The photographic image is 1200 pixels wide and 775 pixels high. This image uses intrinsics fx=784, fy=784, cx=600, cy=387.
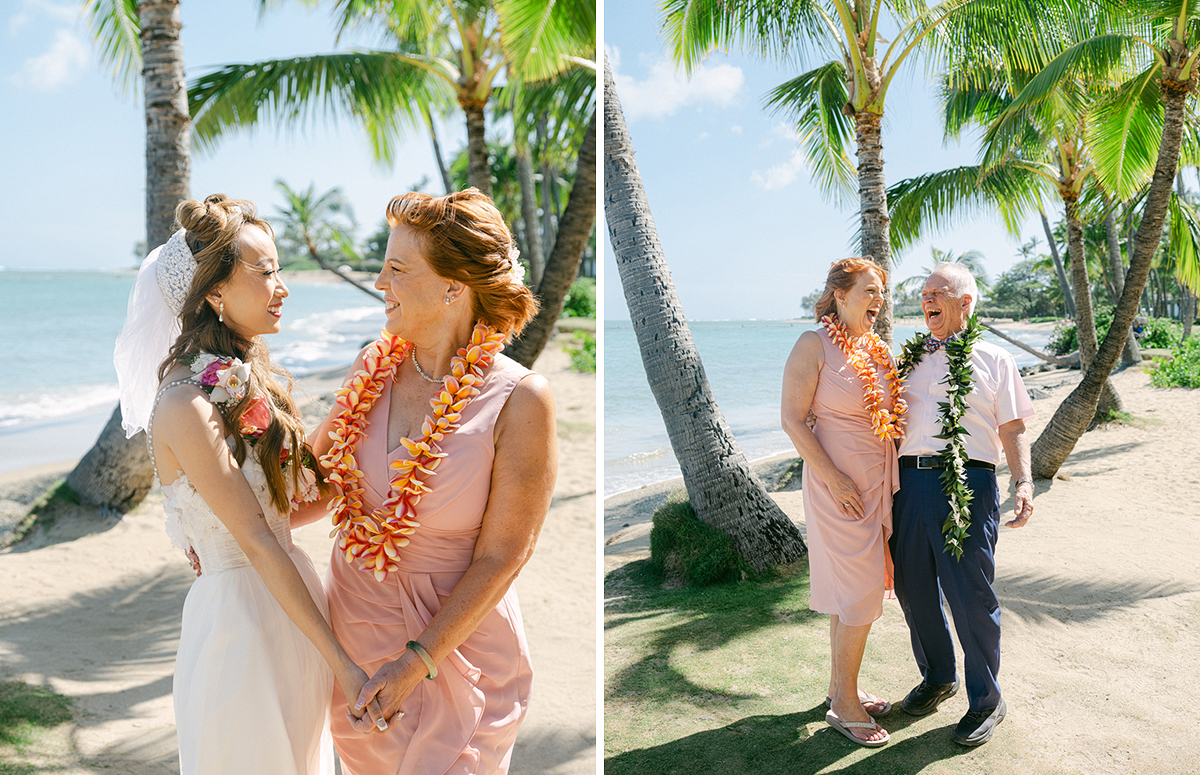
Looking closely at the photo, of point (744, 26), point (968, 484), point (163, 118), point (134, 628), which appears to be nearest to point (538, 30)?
point (744, 26)

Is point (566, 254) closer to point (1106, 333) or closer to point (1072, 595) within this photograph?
point (1072, 595)

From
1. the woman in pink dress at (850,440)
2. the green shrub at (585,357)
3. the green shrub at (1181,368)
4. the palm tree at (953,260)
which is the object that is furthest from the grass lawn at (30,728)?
the green shrub at (585,357)

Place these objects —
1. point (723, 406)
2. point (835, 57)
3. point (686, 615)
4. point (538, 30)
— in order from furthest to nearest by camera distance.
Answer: point (723, 406)
point (538, 30)
point (835, 57)
point (686, 615)

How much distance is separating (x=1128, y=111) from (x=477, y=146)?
19.9 ft

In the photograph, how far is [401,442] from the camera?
1977 millimetres

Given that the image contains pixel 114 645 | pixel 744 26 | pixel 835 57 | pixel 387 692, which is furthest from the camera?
pixel 744 26

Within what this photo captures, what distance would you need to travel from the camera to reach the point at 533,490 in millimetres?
1907

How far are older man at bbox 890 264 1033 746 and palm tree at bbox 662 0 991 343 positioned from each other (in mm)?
1457

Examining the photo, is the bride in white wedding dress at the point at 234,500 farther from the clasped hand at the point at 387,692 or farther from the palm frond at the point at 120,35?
the palm frond at the point at 120,35

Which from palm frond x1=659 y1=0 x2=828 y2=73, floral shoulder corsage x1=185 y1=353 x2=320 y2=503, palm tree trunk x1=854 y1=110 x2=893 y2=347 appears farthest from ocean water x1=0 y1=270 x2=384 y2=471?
floral shoulder corsage x1=185 y1=353 x2=320 y2=503

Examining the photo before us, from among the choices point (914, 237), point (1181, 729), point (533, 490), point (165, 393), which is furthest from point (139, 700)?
point (914, 237)

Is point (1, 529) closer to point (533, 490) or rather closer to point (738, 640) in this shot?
point (738, 640)

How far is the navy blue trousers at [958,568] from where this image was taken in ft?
10.6

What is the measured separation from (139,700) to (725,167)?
625 inches
